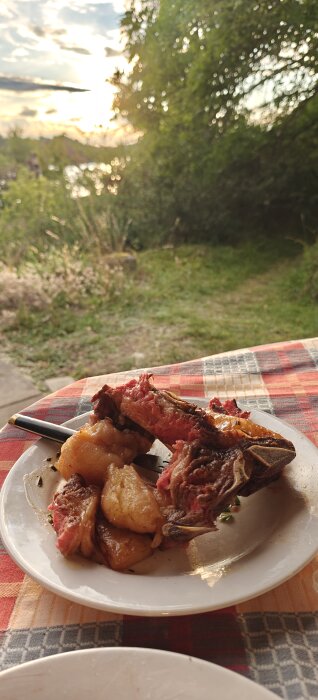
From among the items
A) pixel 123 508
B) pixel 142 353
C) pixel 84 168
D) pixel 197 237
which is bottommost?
pixel 142 353

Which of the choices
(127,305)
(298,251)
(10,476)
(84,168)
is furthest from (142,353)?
(84,168)

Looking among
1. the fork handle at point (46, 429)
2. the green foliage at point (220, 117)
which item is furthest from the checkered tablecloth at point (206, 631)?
the green foliage at point (220, 117)

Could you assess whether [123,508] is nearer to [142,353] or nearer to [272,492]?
[272,492]

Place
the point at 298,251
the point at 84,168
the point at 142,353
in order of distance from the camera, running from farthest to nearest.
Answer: the point at 84,168
the point at 298,251
the point at 142,353

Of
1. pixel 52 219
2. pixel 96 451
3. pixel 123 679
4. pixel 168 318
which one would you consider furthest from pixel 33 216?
pixel 123 679

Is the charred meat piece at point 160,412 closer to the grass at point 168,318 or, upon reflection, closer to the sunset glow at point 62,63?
the grass at point 168,318

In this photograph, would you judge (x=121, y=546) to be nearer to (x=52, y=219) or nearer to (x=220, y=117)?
(x=220, y=117)
